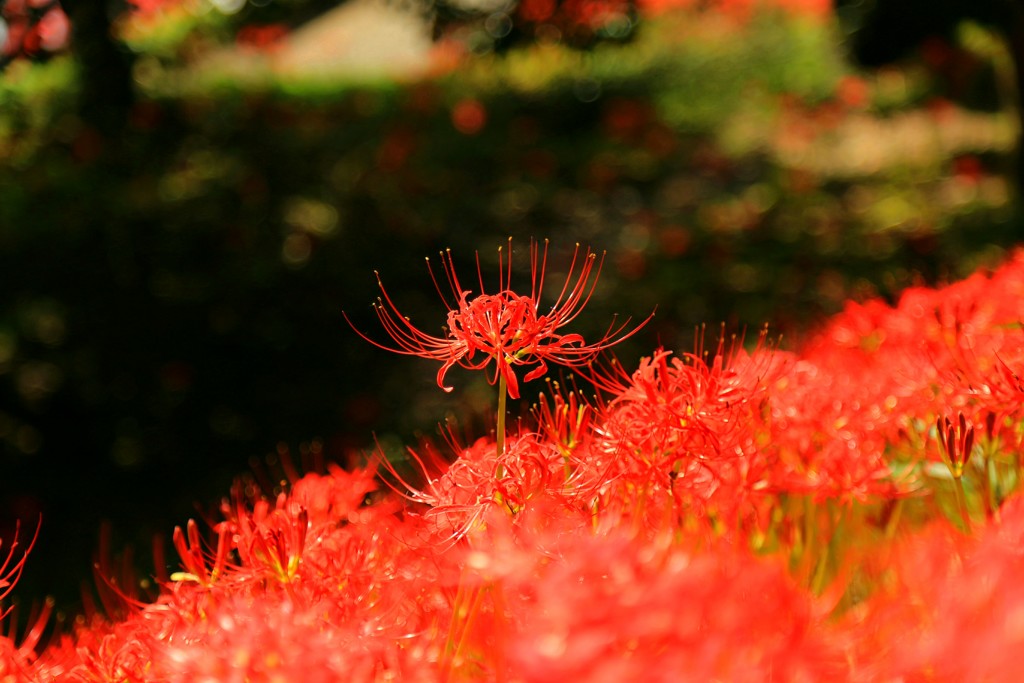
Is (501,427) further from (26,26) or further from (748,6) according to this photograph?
(748,6)

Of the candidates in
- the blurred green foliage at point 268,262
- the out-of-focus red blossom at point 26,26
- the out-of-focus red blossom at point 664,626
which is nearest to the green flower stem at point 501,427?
the out-of-focus red blossom at point 664,626

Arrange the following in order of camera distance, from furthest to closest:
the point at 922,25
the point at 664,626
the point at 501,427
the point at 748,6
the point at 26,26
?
the point at 748,6 → the point at 922,25 → the point at 26,26 → the point at 501,427 → the point at 664,626

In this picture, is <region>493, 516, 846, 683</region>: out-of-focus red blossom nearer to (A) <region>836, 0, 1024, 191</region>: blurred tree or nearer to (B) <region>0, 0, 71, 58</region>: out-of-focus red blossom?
(B) <region>0, 0, 71, 58</region>: out-of-focus red blossom

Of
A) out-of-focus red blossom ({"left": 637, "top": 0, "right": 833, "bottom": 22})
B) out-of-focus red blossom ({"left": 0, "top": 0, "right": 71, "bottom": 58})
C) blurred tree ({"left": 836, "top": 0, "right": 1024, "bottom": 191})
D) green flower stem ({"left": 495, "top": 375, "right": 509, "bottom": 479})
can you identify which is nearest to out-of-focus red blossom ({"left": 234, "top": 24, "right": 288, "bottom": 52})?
out-of-focus red blossom ({"left": 0, "top": 0, "right": 71, "bottom": 58})

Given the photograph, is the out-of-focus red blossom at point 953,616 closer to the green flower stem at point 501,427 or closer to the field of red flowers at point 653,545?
the field of red flowers at point 653,545

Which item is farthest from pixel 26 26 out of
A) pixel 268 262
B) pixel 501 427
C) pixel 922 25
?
pixel 922 25

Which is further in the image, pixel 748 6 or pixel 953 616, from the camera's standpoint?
pixel 748 6

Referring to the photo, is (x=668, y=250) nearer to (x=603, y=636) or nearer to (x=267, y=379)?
(x=267, y=379)
